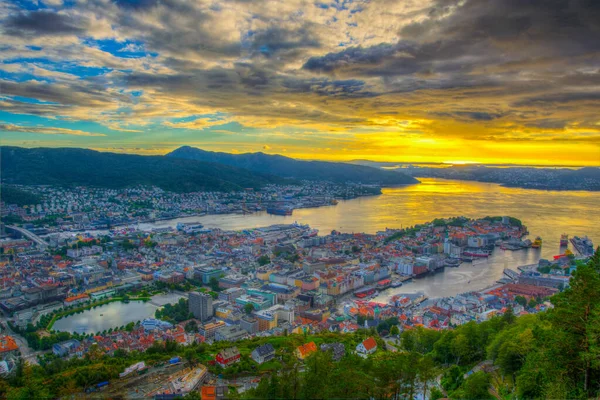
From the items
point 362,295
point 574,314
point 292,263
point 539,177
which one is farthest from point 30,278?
point 539,177

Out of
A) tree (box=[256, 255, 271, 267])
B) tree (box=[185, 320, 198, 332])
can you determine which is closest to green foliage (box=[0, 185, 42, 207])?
tree (box=[256, 255, 271, 267])

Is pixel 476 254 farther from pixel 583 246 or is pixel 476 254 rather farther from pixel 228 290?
pixel 228 290

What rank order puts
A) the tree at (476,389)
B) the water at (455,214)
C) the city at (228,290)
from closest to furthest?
1. the tree at (476,389)
2. the city at (228,290)
3. the water at (455,214)

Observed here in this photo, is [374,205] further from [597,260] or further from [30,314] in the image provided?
[597,260]

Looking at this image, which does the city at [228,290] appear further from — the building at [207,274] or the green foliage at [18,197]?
the green foliage at [18,197]

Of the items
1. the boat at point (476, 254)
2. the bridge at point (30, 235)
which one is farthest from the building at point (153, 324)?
the boat at point (476, 254)

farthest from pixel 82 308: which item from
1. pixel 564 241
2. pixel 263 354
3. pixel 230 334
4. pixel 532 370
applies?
pixel 564 241
